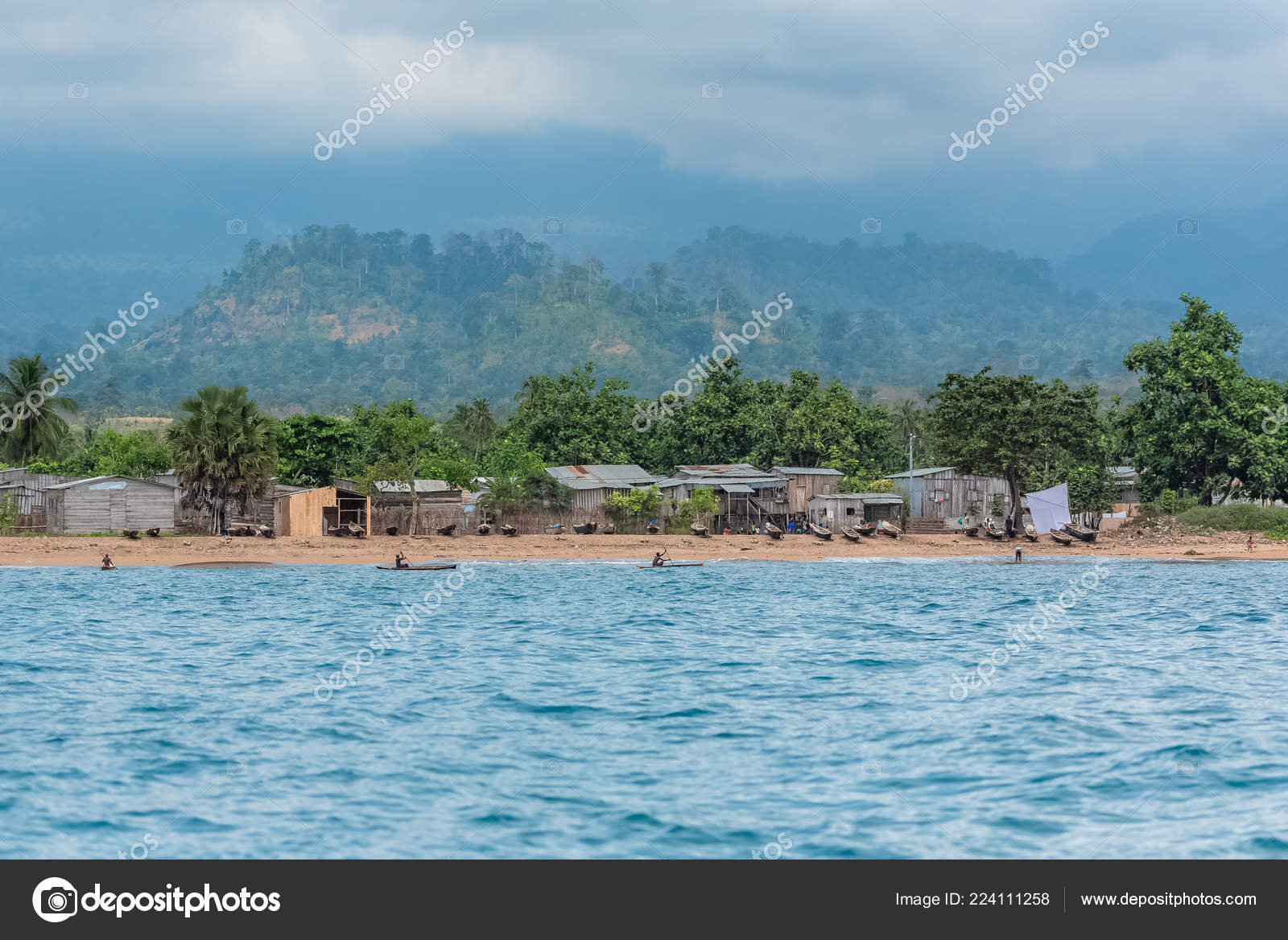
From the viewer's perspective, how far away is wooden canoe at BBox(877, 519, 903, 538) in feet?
201

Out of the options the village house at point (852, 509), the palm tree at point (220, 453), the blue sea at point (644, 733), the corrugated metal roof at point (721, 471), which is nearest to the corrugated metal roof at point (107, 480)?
the palm tree at point (220, 453)

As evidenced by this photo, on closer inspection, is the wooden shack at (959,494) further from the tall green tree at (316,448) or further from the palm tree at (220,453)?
the palm tree at (220,453)

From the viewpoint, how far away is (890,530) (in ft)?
201

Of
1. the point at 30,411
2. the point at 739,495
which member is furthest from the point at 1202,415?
the point at 30,411

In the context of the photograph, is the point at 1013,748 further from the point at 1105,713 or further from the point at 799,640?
the point at 799,640

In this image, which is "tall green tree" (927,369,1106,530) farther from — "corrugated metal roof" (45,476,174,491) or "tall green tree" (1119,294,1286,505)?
"corrugated metal roof" (45,476,174,491)

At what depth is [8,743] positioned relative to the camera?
17.0m

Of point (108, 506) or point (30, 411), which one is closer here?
point (108, 506)

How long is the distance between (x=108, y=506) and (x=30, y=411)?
2210 cm

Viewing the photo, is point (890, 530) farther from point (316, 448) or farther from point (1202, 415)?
point (316, 448)

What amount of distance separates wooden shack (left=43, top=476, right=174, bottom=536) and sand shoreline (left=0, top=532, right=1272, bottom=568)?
235 centimetres

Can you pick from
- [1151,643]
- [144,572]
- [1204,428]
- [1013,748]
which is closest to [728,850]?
[1013,748]

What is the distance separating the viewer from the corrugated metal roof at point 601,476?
202 ft

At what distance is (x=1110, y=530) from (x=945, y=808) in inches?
2170
